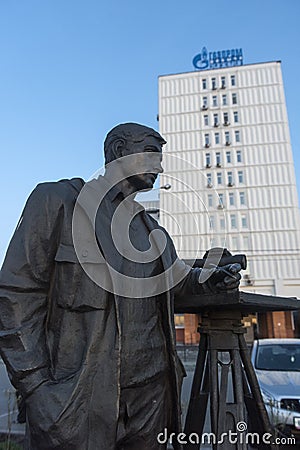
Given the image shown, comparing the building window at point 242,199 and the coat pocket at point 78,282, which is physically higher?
the building window at point 242,199

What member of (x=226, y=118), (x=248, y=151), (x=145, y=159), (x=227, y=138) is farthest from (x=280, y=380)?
(x=226, y=118)

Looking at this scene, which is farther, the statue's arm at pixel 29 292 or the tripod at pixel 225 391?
the tripod at pixel 225 391

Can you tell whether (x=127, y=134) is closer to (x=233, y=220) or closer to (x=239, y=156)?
(x=233, y=220)

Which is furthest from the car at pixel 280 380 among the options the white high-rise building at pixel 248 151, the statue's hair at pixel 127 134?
the white high-rise building at pixel 248 151

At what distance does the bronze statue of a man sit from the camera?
5.17 ft

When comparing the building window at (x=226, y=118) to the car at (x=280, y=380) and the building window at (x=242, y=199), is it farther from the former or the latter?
the car at (x=280, y=380)

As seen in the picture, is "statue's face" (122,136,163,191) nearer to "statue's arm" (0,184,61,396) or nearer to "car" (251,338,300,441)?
"statue's arm" (0,184,61,396)

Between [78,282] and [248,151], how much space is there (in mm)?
34864

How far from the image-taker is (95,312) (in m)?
1.72

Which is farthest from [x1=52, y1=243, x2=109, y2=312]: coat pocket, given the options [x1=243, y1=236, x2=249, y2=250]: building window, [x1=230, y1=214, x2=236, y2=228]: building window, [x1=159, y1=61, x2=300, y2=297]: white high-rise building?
Result: [x1=243, y1=236, x2=249, y2=250]: building window

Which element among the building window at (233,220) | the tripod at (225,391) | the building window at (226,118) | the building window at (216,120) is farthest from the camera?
the building window at (226,118)

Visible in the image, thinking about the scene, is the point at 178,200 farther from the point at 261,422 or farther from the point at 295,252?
the point at 295,252

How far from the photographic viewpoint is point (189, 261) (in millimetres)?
2412

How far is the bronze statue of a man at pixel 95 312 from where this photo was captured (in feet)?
5.17
